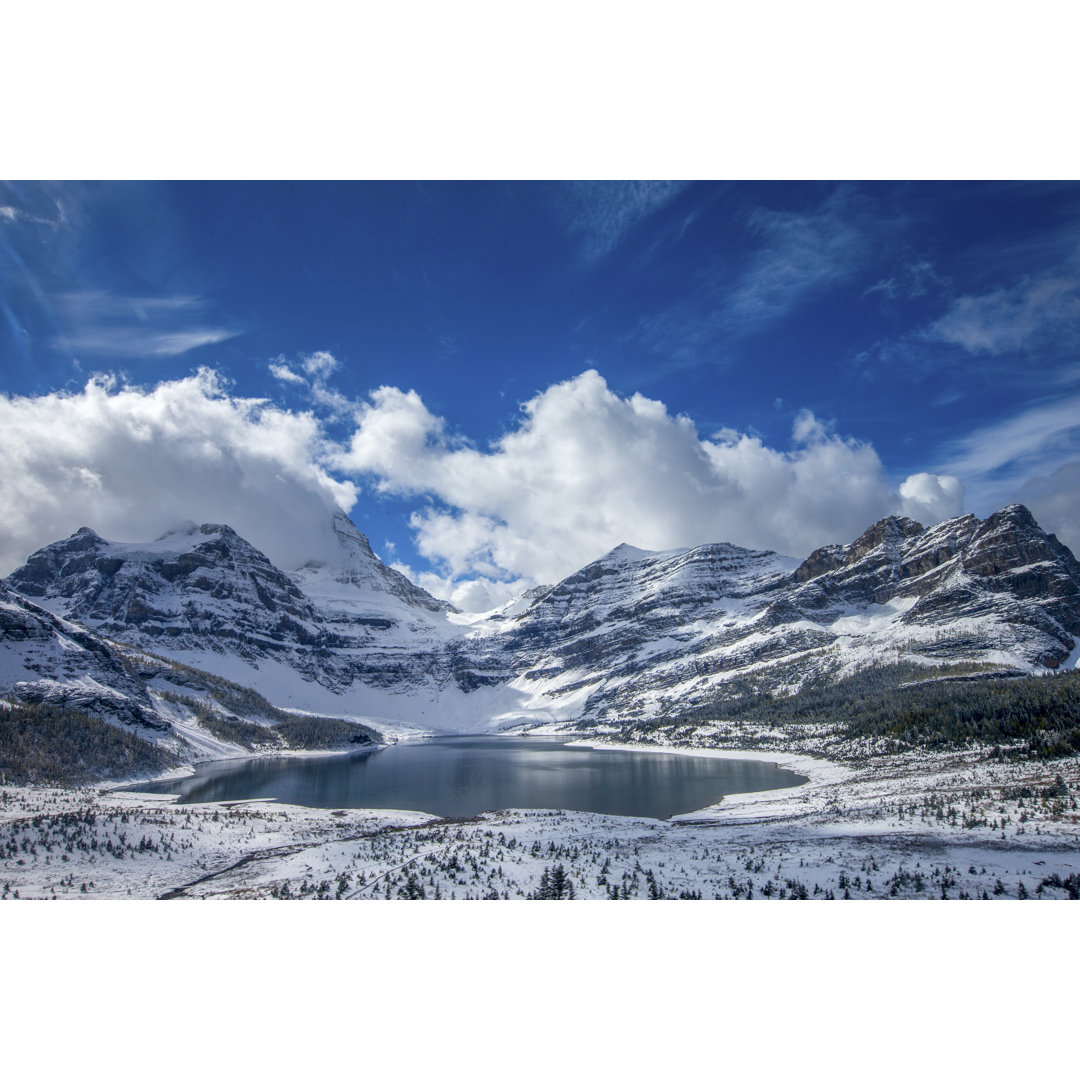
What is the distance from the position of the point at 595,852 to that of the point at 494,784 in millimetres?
66081

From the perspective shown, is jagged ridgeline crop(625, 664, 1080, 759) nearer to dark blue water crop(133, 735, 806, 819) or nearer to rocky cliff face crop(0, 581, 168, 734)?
dark blue water crop(133, 735, 806, 819)

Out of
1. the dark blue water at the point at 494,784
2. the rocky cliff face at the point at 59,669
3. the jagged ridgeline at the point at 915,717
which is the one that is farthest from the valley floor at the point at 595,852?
the rocky cliff face at the point at 59,669

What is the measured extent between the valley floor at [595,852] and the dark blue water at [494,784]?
56.0 ft

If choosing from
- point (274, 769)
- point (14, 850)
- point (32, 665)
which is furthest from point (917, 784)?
point (32, 665)

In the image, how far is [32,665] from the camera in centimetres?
11562

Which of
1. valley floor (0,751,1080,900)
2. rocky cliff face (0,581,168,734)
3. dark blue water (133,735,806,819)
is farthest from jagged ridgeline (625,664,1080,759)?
rocky cliff face (0,581,168,734)

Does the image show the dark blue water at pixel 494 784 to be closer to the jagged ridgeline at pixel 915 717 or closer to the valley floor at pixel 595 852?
the valley floor at pixel 595 852

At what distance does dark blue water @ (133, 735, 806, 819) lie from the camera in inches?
2911

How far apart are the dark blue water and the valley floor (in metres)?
17.1

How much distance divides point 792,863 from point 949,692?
119m

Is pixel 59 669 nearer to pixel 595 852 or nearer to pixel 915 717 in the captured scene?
pixel 595 852

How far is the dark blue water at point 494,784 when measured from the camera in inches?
2911

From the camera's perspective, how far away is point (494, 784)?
321 feet

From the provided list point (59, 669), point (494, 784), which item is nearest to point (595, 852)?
point (494, 784)
